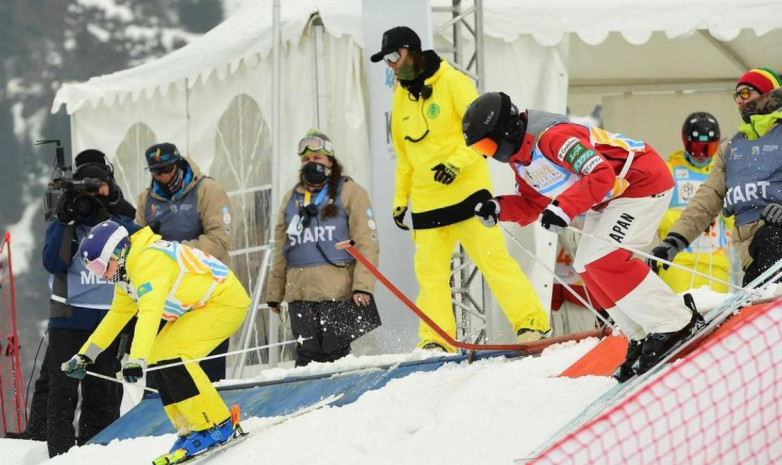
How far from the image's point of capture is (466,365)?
21.0 ft

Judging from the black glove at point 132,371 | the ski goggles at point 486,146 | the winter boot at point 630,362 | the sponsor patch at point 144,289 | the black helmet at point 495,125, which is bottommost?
the black glove at point 132,371

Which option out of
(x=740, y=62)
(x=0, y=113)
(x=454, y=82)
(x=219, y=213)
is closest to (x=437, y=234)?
(x=454, y=82)

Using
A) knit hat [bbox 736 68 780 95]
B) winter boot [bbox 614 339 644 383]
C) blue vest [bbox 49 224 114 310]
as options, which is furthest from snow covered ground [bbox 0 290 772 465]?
blue vest [bbox 49 224 114 310]

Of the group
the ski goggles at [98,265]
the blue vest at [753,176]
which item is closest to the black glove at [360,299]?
the ski goggles at [98,265]

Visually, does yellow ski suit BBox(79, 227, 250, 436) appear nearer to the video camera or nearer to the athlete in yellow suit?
the athlete in yellow suit

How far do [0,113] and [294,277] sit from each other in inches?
1043

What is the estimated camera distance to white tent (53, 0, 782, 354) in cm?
927

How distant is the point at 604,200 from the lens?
547cm

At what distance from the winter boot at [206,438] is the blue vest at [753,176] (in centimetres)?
265

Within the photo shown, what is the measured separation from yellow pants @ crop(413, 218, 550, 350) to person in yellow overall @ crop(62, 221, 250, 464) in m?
1.21

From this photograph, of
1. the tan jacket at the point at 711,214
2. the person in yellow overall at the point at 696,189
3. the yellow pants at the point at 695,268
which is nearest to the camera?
the tan jacket at the point at 711,214

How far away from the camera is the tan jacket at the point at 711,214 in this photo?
6.38 metres

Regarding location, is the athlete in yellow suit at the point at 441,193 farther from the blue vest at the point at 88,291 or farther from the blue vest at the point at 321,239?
the blue vest at the point at 88,291

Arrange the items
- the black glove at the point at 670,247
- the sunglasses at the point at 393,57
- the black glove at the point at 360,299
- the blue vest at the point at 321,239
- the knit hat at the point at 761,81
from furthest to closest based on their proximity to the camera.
Result: the blue vest at the point at 321,239
the black glove at the point at 360,299
the sunglasses at the point at 393,57
the knit hat at the point at 761,81
the black glove at the point at 670,247
